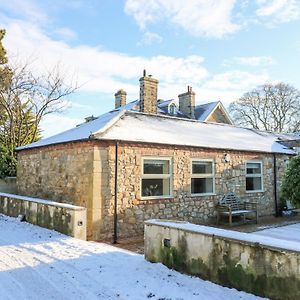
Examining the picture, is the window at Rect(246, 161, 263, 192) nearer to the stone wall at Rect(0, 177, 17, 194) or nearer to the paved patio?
the paved patio

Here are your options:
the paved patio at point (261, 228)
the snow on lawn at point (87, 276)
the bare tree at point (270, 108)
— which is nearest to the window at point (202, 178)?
the paved patio at point (261, 228)

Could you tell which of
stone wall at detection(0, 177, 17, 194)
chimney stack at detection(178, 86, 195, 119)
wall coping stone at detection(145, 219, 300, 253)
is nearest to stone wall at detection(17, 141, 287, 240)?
stone wall at detection(0, 177, 17, 194)

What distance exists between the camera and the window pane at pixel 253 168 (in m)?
13.4

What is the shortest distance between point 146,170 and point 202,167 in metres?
2.55

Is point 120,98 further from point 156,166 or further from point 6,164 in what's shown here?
point 156,166

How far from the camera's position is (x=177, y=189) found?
35.7 feet

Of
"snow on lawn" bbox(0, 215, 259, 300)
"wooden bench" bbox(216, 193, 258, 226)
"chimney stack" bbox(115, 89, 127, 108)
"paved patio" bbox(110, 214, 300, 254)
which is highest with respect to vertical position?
"chimney stack" bbox(115, 89, 127, 108)

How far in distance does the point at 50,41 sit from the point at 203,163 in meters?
8.65

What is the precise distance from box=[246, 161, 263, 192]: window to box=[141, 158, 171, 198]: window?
426cm

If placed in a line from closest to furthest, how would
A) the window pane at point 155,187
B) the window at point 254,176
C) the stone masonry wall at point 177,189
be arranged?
1. the stone masonry wall at point 177,189
2. the window pane at point 155,187
3. the window at point 254,176

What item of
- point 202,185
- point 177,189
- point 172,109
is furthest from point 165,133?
point 172,109

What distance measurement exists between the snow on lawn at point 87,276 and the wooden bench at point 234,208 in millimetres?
5523

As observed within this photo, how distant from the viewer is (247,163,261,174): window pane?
1340 centimetres

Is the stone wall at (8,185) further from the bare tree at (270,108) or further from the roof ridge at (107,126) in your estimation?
the bare tree at (270,108)
